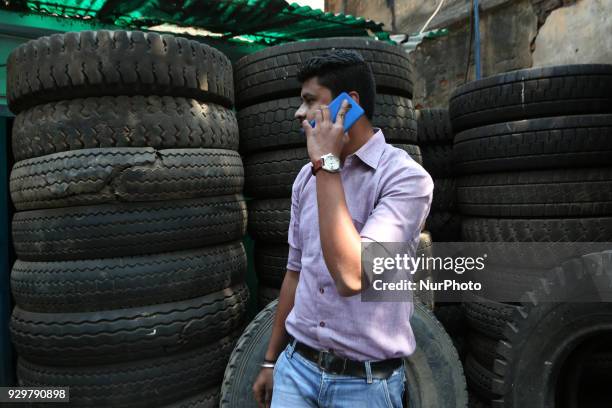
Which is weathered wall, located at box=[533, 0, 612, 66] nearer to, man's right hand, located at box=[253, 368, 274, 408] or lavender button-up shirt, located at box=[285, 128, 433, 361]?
lavender button-up shirt, located at box=[285, 128, 433, 361]

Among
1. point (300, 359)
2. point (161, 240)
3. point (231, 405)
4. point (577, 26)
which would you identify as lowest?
point (231, 405)

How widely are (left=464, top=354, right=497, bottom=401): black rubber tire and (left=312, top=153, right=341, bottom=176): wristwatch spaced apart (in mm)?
2434

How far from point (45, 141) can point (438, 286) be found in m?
2.68

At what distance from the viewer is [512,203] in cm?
285

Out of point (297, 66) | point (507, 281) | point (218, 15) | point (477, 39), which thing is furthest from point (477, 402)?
point (477, 39)

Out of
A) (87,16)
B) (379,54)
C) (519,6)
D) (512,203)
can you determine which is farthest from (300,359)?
(519,6)

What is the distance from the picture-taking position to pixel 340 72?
1.25 m

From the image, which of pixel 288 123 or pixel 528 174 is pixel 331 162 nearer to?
pixel 288 123

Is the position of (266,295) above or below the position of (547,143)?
below

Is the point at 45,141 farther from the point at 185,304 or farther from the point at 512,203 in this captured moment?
the point at 512,203

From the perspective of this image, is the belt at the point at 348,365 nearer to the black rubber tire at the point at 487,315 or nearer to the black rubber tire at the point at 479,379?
the black rubber tire at the point at 487,315

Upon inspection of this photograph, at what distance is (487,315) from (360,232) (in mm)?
2153

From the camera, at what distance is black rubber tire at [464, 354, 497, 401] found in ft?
9.49

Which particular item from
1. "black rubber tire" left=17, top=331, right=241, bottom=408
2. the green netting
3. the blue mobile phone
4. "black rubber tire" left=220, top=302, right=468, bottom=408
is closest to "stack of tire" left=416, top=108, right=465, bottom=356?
"black rubber tire" left=220, top=302, right=468, bottom=408
